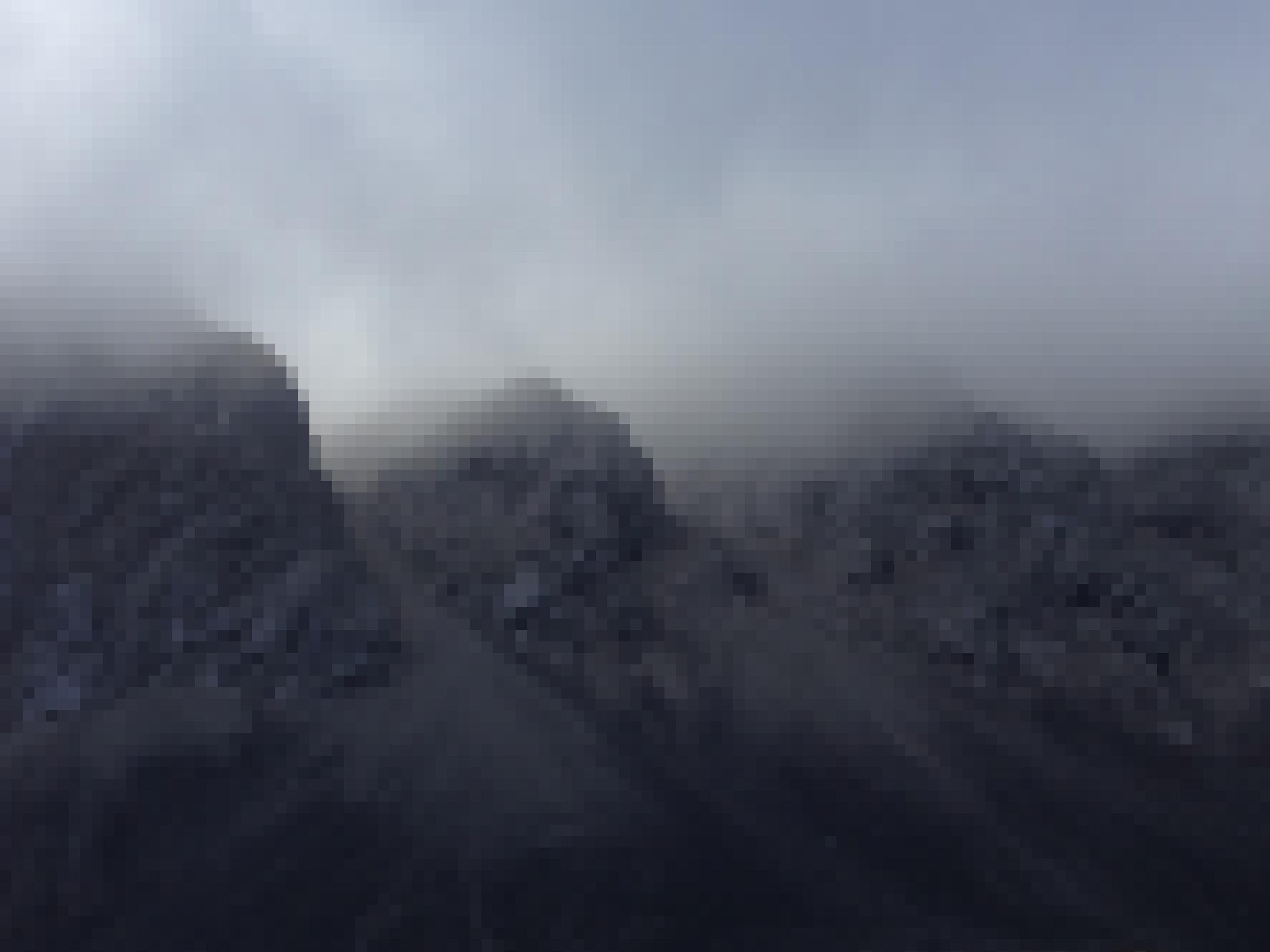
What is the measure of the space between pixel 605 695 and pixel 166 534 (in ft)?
113

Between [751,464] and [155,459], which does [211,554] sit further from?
[751,464]

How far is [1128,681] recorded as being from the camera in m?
85.4

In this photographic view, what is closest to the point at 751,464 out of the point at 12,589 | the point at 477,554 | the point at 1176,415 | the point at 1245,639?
the point at 477,554

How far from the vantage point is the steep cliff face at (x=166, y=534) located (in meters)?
75.2

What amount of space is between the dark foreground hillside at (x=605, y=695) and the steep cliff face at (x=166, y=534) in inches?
11.2

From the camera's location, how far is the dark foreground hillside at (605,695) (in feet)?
203

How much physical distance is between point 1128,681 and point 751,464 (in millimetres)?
45813

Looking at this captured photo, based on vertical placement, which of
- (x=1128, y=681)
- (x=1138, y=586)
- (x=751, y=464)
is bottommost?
(x=1128, y=681)

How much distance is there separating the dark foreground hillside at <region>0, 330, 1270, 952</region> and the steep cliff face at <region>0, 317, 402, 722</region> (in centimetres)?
29

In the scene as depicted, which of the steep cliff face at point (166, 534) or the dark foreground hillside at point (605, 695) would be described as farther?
the steep cliff face at point (166, 534)

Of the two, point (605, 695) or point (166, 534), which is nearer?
point (166, 534)

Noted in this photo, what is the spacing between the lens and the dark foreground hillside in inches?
2435

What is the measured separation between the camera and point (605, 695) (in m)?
83.8

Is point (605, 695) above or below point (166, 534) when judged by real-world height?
below
